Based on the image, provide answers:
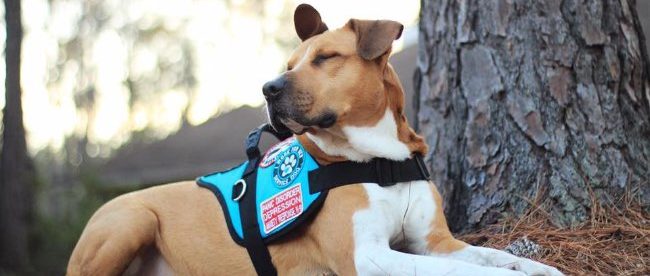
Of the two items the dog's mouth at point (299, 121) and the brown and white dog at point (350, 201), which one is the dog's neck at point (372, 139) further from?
the dog's mouth at point (299, 121)

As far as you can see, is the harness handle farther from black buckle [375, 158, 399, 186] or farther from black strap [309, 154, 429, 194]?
black buckle [375, 158, 399, 186]

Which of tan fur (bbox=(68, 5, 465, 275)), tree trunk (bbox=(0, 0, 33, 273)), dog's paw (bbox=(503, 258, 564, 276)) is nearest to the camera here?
dog's paw (bbox=(503, 258, 564, 276))

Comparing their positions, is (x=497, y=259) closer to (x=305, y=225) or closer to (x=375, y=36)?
(x=305, y=225)

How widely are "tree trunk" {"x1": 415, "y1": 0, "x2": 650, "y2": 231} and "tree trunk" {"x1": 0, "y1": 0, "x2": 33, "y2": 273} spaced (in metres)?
6.66

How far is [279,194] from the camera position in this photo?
14.5ft

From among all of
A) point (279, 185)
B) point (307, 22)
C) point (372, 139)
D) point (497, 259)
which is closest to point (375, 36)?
point (372, 139)

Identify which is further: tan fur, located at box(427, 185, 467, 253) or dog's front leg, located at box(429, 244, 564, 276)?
tan fur, located at box(427, 185, 467, 253)

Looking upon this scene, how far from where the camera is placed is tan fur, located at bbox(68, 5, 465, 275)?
4.14 meters

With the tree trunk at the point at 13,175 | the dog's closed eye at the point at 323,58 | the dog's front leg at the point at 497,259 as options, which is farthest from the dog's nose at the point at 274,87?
the tree trunk at the point at 13,175

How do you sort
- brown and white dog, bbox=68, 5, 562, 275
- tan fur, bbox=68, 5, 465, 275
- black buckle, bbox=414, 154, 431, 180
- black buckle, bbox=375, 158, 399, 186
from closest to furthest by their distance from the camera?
brown and white dog, bbox=68, 5, 562, 275 < tan fur, bbox=68, 5, 465, 275 < black buckle, bbox=375, 158, 399, 186 < black buckle, bbox=414, 154, 431, 180

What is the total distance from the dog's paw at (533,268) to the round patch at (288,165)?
130 cm

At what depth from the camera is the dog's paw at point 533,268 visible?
12.7 ft

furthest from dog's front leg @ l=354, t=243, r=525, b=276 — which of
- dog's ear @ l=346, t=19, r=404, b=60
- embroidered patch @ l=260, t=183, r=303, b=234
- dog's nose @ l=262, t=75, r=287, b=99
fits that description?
dog's ear @ l=346, t=19, r=404, b=60

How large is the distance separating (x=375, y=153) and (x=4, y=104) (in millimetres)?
7223
